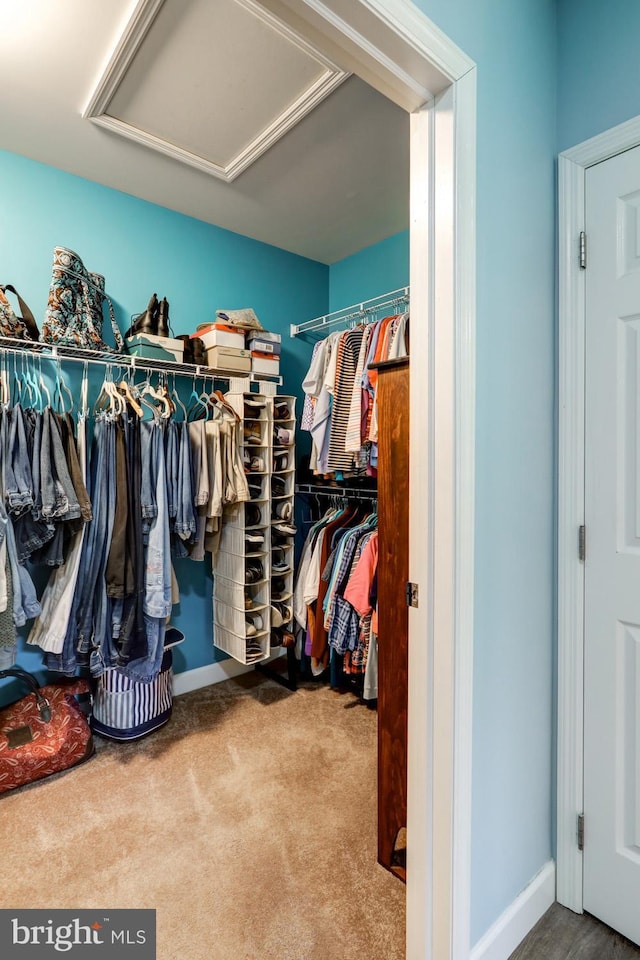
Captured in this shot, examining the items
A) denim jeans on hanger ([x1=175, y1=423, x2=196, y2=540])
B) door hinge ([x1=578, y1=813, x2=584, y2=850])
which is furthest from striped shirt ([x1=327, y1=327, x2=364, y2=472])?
door hinge ([x1=578, y1=813, x2=584, y2=850])

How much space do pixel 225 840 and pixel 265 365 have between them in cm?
211

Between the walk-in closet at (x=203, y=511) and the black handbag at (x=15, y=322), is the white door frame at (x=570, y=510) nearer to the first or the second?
the walk-in closet at (x=203, y=511)

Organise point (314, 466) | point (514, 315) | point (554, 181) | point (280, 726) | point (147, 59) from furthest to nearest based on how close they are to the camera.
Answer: point (314, 466) < point (280, 726) < point (147, 59) < point (554, 181) < point (514, 315)

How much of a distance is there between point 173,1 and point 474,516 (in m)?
1.69

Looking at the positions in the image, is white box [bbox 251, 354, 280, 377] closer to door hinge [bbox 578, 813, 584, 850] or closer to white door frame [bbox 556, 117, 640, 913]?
white door frame [bbox 556, 117, 640, 913]

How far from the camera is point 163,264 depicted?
2.55 meters

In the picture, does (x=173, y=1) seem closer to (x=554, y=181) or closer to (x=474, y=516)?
(x=554, y=181)

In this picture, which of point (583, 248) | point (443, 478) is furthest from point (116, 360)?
point (583, 248)

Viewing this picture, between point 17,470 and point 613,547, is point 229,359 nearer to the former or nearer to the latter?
point 17,470

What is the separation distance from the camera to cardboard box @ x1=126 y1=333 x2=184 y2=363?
223cm

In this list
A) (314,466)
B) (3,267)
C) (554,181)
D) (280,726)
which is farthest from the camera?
(314,466)

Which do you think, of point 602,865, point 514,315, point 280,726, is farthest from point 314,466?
point 602,865

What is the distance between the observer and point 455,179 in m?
1.03

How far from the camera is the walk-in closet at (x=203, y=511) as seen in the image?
1.46m
